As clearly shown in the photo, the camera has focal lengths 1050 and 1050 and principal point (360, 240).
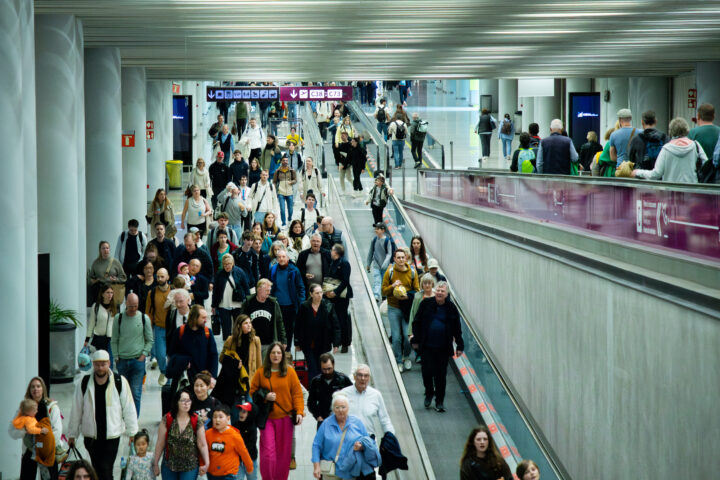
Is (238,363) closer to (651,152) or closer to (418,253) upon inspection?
(651,152)

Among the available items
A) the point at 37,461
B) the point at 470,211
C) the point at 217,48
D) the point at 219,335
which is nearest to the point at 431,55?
the point at 470,211

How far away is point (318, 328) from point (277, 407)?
2142 mm

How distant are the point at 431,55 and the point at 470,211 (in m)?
3.30

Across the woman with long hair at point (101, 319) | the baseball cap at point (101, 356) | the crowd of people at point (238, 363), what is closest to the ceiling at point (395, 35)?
the crowd of people at point (238, 363)

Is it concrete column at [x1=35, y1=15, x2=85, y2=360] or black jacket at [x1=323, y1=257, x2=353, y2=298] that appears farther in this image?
concrete column at [x1=35, y1=15, x2=85, y2=360]

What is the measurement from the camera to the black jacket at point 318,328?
463 inches

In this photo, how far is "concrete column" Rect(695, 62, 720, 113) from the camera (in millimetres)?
23438

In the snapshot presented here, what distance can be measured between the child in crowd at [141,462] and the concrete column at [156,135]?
1944 cm

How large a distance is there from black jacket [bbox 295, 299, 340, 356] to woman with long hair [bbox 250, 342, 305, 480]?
77.7 inches

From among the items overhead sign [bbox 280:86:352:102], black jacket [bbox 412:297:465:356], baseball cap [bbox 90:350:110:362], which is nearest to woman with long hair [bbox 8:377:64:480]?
baseball cap [bbox 90:350:110:362]

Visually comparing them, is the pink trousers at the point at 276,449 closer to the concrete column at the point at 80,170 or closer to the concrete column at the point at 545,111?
the concrete column at the point at 80,170

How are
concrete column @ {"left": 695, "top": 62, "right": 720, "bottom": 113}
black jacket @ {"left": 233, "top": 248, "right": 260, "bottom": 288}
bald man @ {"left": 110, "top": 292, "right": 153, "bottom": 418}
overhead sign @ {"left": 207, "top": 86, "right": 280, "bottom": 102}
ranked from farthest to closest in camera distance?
overhead sign @ {"left": 207, "top": 86, "right": 280, "bottom": 102}, concrete column @ {"left": 695, "top": 62, "right": 720, "bottom": 113}, black jacket @ {"left": 233, "top": 248, "right": 260, "bottom": 288}, bald man @ {"left": 110, "top": 292, "right": 153, "bottom": 418}

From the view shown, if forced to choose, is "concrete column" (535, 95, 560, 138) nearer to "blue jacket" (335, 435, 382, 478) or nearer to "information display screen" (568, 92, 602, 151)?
"information display screen" (568, 92, 602, 151)

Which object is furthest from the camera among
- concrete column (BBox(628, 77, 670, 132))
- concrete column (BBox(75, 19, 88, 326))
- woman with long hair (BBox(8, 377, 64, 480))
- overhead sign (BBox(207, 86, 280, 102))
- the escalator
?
concrete column (BBox(628, 77, 670, 132))
